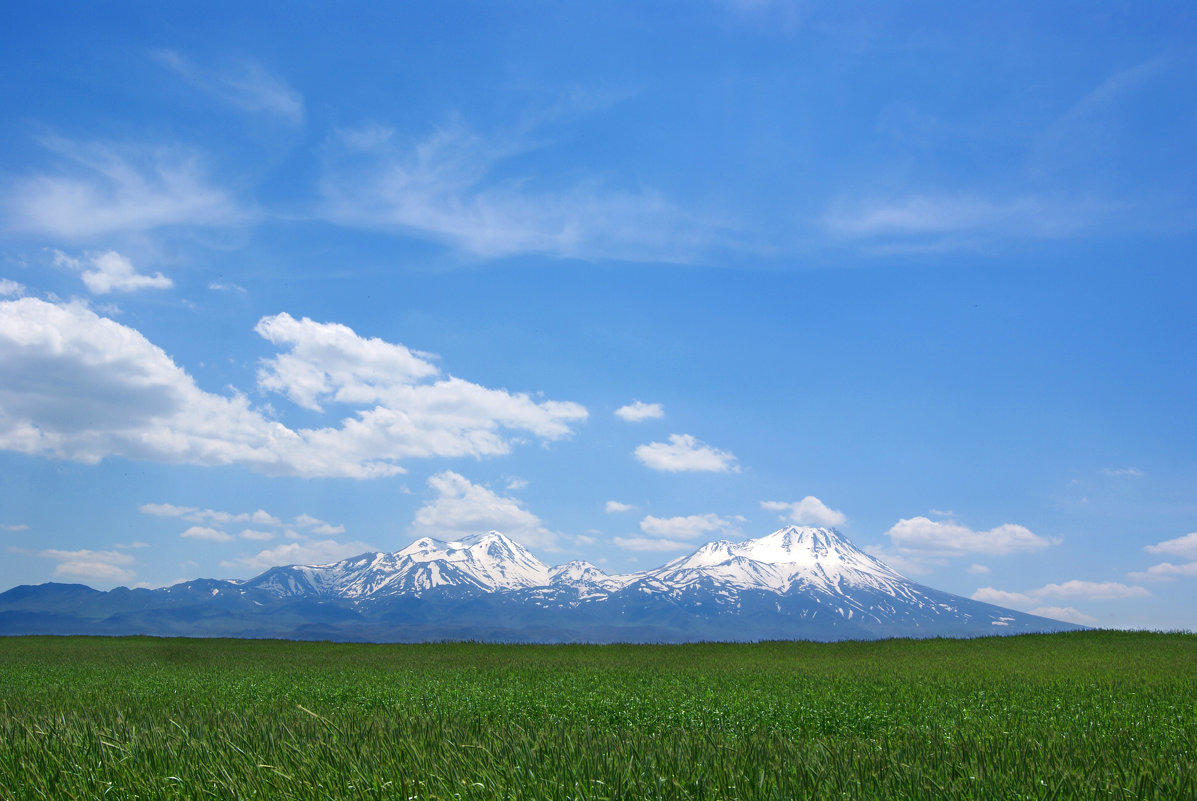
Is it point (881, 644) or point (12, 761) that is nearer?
point (12, 761)

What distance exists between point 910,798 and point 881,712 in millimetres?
11787

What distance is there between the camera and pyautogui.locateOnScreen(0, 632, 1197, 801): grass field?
13.1 ft

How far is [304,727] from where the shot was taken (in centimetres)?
585

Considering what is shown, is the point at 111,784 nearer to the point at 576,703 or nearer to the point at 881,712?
the point at 576,703

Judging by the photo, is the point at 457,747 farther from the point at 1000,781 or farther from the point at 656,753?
the point at 1000,781

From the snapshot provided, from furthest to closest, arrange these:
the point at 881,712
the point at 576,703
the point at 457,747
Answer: the point at 576,703, the point at 881,712, the point at 457,747

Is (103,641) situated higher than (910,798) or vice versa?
(910,798)

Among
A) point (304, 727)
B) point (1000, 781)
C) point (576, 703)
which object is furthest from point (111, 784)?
point (576, 703)

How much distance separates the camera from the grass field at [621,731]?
400 cm

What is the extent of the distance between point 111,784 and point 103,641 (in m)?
71.5

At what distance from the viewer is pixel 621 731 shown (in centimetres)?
636

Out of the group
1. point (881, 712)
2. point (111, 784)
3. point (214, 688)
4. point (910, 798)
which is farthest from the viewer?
point (214, 688)

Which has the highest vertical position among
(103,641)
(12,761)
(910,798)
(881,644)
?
(910,798)

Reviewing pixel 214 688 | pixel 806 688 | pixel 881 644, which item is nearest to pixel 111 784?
pixel 806 688
